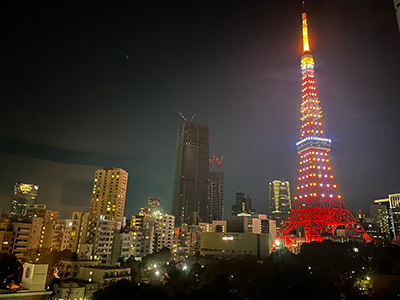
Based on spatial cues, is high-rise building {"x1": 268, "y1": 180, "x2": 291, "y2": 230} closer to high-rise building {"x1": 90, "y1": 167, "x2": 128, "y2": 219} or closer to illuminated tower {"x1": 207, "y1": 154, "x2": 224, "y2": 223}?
illuminated tower {"x1": 207, "y1": 154, "x2": 224, "y2": 223}

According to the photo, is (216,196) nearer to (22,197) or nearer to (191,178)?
(191,178)

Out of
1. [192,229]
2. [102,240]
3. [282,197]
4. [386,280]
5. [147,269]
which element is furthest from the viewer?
[282,197]

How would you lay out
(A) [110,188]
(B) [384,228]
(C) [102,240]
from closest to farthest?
1. (C) [102,240]
2. (A) [110,188]
3. (B) [384,228]

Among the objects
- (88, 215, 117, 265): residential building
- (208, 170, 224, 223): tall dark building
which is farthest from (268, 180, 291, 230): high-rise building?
(88, 215, 117, 265): residential building

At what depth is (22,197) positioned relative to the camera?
86562 millimetres

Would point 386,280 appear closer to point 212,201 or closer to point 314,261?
point 314,261

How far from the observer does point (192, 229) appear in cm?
8756

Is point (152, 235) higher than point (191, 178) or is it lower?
lower

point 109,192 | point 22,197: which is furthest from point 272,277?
point 22,197

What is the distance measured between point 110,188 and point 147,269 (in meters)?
39.4

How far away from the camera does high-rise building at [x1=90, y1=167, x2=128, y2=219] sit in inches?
2837

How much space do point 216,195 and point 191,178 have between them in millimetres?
18540

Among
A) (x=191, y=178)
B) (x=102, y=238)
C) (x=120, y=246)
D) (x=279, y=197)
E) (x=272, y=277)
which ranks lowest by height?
(x=272, y=277)

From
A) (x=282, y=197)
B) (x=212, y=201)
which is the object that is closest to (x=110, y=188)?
(x=212, y=201)
